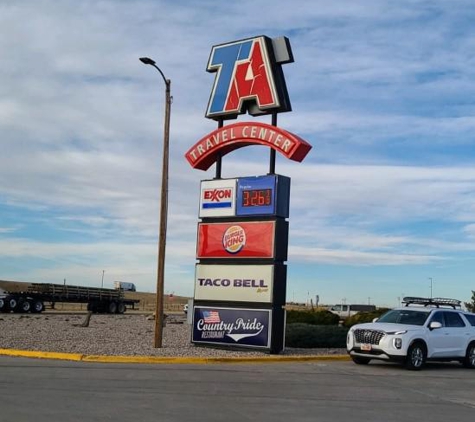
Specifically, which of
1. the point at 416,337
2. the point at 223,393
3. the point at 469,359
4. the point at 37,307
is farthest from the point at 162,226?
the point at 37,307

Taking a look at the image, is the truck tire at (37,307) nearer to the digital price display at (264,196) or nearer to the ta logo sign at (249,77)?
the ta logo sign at (249,77)

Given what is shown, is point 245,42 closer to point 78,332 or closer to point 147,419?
point 78,332

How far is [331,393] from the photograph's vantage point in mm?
12461

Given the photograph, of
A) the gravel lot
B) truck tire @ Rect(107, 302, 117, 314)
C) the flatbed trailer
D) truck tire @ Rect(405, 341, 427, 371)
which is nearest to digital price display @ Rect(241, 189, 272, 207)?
the gravel lot

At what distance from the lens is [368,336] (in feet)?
57.4

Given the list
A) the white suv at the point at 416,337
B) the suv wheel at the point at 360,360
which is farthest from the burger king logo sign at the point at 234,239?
the suv wheel at the point at 360,360

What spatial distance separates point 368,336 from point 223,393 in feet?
22.0

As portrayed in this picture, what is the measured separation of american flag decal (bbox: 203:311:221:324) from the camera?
67.1 ft

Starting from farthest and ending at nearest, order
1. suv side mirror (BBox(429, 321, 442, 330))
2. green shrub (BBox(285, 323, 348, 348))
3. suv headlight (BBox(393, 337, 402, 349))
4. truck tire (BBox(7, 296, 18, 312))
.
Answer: truck tire (BBox(7, 296, 18, 312))
green shrub (BBox(285, 323, 348, 348))
suv side mirror (BBox(429, 321, 442, 330))
suv headlight (BBox(393, 337, 402, 349))

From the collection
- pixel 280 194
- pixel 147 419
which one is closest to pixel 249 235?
pixel 280 194

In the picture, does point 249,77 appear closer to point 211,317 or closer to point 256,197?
point 256,197

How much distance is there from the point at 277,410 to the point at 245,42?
1411 cm

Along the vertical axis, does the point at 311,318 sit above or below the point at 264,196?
below

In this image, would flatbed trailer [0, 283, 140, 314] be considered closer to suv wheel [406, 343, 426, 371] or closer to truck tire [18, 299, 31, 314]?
truck tire [18, 299, 31, 314]
